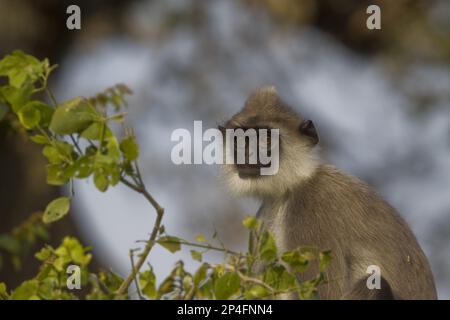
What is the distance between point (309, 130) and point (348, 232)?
2.56ft

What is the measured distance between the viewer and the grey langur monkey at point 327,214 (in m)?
4.77

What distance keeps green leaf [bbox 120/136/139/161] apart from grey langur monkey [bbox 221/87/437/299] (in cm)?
188

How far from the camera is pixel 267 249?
287 centimetres

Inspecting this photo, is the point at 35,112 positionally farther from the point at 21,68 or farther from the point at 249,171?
the point at 249,171

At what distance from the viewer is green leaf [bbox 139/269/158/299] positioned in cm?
297

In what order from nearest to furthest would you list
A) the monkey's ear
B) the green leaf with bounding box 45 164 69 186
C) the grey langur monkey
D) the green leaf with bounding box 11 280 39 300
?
the green leaf with bounding box 11 280 39 300 < the green leaf with bounding box 45 164 69 186 < the grey langur monkey < the monkey's ear

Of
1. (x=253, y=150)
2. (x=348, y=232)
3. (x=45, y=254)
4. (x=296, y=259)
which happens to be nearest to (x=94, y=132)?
(x=45, y=254)

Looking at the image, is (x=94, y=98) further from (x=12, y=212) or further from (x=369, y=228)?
(x=12, y=212)

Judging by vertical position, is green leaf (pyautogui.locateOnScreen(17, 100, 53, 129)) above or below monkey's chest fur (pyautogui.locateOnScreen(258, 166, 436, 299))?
above

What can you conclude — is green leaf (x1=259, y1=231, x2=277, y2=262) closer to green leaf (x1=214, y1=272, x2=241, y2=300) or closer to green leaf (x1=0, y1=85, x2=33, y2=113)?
green leaf (x1=214, y1=272, x2=241, y2=300)

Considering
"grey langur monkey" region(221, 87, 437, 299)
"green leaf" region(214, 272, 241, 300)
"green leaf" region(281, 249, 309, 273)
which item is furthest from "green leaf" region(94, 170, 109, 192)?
"grey langur monkey" region(221, 87, 437, 299)

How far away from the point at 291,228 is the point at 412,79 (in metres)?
8.29

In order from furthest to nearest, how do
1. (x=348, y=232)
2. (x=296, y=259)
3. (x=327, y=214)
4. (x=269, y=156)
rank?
(x=269, y=156) < (x=327, y=214) < (x=348, y=232) < (x=296, y=259)
